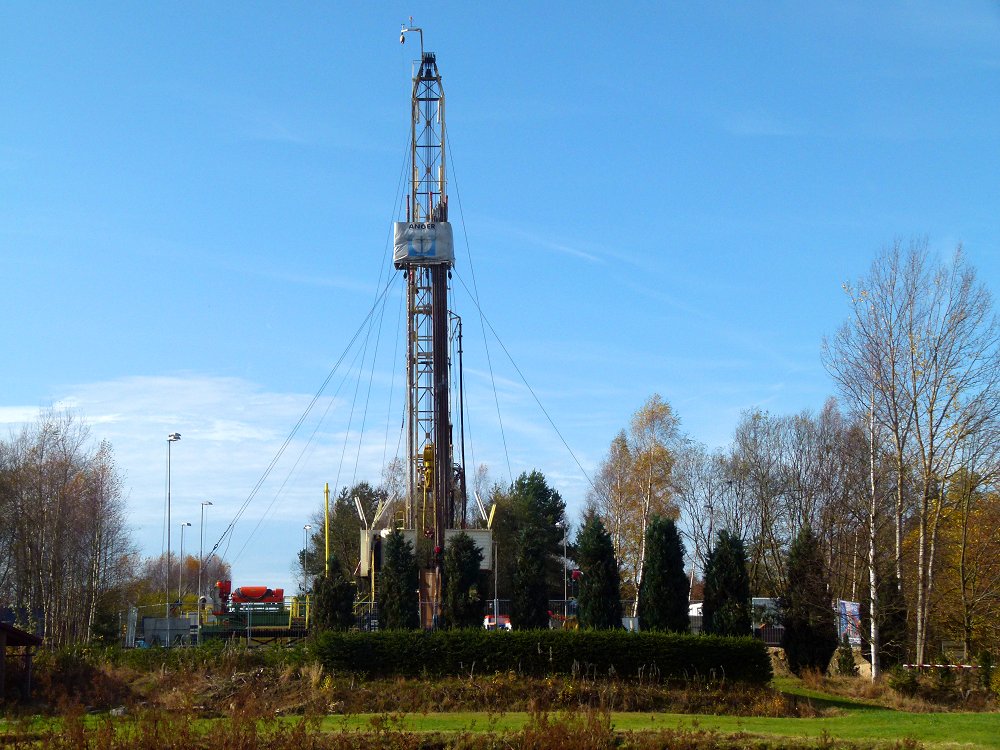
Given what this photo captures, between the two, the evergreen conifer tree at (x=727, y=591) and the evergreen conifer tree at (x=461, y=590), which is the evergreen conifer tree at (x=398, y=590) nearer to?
the evergreen conifer tree at (x=461, y=590)

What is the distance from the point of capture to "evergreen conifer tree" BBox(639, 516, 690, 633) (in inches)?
1443

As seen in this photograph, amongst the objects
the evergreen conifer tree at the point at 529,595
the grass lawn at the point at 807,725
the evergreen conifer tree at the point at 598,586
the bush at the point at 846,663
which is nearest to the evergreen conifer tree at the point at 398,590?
the evergreen conifer tree at the point at 529,595

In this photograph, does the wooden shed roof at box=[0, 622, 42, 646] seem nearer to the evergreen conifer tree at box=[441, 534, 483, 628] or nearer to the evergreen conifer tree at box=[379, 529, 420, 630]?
the evergreen conifer tree at box=[379, 529, 420, 630]

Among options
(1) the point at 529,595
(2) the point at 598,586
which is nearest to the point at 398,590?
(1) the point at 529,595

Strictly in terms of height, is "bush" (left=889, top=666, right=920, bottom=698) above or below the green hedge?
below

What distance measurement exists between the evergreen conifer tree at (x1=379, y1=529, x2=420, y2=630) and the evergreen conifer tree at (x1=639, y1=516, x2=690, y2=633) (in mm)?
8012

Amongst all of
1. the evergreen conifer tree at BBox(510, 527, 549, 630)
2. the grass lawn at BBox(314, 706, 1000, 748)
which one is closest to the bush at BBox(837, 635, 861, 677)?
the evergreen conifer tree at BBox(510, 527, 549, 630)

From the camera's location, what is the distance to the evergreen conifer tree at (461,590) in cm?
3762

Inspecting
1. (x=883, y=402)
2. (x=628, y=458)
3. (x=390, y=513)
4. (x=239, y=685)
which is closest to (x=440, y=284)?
(x=390, y=513)

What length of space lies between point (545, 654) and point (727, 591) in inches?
349

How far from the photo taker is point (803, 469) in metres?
62.0

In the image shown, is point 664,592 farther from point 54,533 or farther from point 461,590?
point 54,533

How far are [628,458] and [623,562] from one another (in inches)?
243

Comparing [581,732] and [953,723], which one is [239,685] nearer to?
[581,732]
